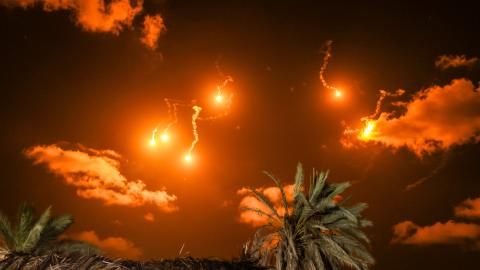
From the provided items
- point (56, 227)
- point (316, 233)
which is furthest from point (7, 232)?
point (316, 233)

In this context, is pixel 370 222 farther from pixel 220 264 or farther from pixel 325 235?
pixel 220 264

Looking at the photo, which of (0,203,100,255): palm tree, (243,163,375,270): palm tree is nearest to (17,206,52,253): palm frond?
(0,203,100,255): palm tree

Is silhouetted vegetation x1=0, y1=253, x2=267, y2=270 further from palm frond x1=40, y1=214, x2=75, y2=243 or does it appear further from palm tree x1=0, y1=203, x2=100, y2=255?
palm frond x1=40, y1=214, x2=75, y2=243

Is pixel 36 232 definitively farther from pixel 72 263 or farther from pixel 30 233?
pixel 72 263

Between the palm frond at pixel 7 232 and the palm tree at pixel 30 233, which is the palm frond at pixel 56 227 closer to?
the palm tree at pixel 30 233

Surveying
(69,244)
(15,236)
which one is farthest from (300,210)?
(15,236)

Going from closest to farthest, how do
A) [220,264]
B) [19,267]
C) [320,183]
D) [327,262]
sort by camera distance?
[19,267] → [220,264] → [327,262] → [320,183]

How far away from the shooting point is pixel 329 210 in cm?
2959

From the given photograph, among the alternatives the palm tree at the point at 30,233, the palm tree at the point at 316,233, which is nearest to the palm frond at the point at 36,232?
the palm tree at the point at 30,233

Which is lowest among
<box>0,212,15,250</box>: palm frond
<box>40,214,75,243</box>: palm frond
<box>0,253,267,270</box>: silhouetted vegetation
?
<box>0,253,267,270</box>: silhouetted vegetation

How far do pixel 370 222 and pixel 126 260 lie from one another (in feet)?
70.2

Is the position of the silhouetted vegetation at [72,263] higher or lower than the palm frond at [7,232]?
lower

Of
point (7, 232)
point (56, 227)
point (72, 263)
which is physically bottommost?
point (72, 263)

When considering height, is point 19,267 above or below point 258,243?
below
